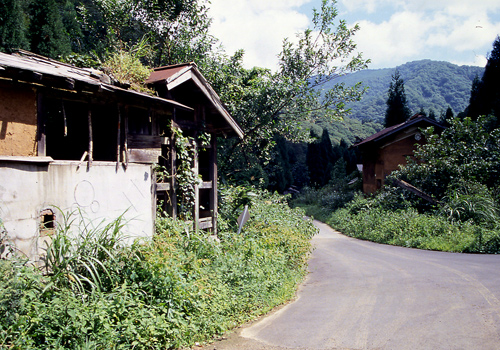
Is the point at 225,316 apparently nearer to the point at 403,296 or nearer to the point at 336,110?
the point at 403,296

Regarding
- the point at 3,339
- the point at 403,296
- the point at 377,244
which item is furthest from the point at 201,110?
the point at 377,244

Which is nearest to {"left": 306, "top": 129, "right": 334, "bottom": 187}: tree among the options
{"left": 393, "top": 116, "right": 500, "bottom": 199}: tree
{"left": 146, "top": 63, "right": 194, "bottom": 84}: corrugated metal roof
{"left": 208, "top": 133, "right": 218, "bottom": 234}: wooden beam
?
{"left": 393, "top": 116, "right": 500, "bottom": 199}: tree

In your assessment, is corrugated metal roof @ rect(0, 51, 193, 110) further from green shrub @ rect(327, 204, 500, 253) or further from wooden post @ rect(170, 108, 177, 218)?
green shrub @ rect(327, 204, 500, 253)

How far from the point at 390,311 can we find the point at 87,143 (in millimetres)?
7010

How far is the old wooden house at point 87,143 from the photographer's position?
612 cm

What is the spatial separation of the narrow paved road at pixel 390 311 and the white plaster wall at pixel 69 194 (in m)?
3.07

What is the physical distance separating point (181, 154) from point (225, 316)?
4.73 metres

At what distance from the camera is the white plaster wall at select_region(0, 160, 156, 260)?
5.92 metres

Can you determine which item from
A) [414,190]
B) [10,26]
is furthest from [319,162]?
[10,26]

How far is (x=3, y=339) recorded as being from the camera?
4.54 m

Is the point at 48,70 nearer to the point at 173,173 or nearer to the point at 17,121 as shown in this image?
the point at 17,121

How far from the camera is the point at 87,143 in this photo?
8.31m

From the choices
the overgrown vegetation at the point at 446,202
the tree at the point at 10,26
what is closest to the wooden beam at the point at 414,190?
the overgrown vegetation at the point at 446,202

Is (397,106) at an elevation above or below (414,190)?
above
